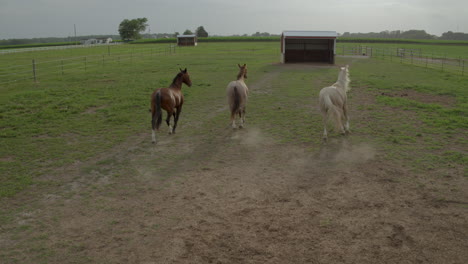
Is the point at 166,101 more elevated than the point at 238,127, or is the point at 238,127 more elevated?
the point at 166,101

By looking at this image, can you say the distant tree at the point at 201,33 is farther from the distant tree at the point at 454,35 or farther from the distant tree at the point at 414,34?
the distant tree at the point at 454,35

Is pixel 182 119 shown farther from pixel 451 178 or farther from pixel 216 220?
pixel 451 178

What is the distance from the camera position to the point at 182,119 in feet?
38.6

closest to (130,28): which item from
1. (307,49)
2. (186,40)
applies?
(186,40)

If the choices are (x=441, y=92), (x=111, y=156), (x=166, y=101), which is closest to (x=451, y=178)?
(x=166, y=101)

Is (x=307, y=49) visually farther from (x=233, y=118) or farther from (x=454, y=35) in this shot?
(x=454, y=35)

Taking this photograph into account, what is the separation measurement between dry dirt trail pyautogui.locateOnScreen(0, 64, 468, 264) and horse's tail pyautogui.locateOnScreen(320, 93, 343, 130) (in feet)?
Answer: 2.97

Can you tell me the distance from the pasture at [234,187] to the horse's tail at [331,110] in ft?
1.98

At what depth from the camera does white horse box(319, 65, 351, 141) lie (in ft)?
28.5

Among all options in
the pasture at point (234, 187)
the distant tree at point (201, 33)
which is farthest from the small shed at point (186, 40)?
the pasture at point (234, 187)

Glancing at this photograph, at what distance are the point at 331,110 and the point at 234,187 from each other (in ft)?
12.2

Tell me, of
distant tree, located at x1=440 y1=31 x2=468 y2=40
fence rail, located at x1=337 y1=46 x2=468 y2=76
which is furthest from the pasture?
distant tree, located at x1=440 y1=31 x2=468 y2=40

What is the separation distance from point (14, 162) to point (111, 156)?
2.11m

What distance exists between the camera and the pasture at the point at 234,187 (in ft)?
15.1
